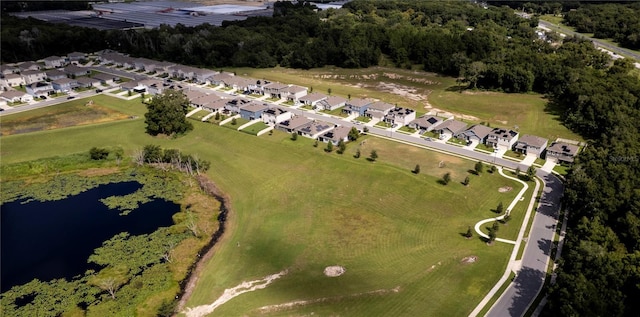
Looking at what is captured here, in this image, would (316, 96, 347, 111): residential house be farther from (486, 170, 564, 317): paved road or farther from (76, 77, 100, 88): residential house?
(76, 77, 100, 88): residential house

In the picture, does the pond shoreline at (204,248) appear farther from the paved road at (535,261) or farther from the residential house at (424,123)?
the residential house at (424,123)

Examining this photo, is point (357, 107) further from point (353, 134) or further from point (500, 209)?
point (500, 209)

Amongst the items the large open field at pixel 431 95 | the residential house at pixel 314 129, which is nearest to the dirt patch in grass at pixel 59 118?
the residential house at pixel 314 129

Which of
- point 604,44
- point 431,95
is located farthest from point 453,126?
point 604,44

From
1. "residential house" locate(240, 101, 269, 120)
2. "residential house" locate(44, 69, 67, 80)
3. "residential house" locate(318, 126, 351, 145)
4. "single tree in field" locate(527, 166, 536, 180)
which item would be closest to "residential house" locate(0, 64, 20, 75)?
"residential house" locate(44, 69, 67, 80)

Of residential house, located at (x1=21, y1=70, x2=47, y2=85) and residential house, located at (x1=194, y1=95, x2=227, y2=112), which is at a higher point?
residential house, located at (x1=21, y1=70, x2=47, y2=85)

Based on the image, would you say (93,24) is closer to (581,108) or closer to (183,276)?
(183,276)

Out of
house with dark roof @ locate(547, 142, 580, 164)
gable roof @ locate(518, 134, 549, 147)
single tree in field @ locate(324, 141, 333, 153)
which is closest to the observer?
house with dark roof @ locate(547, 142, 580, 164)
